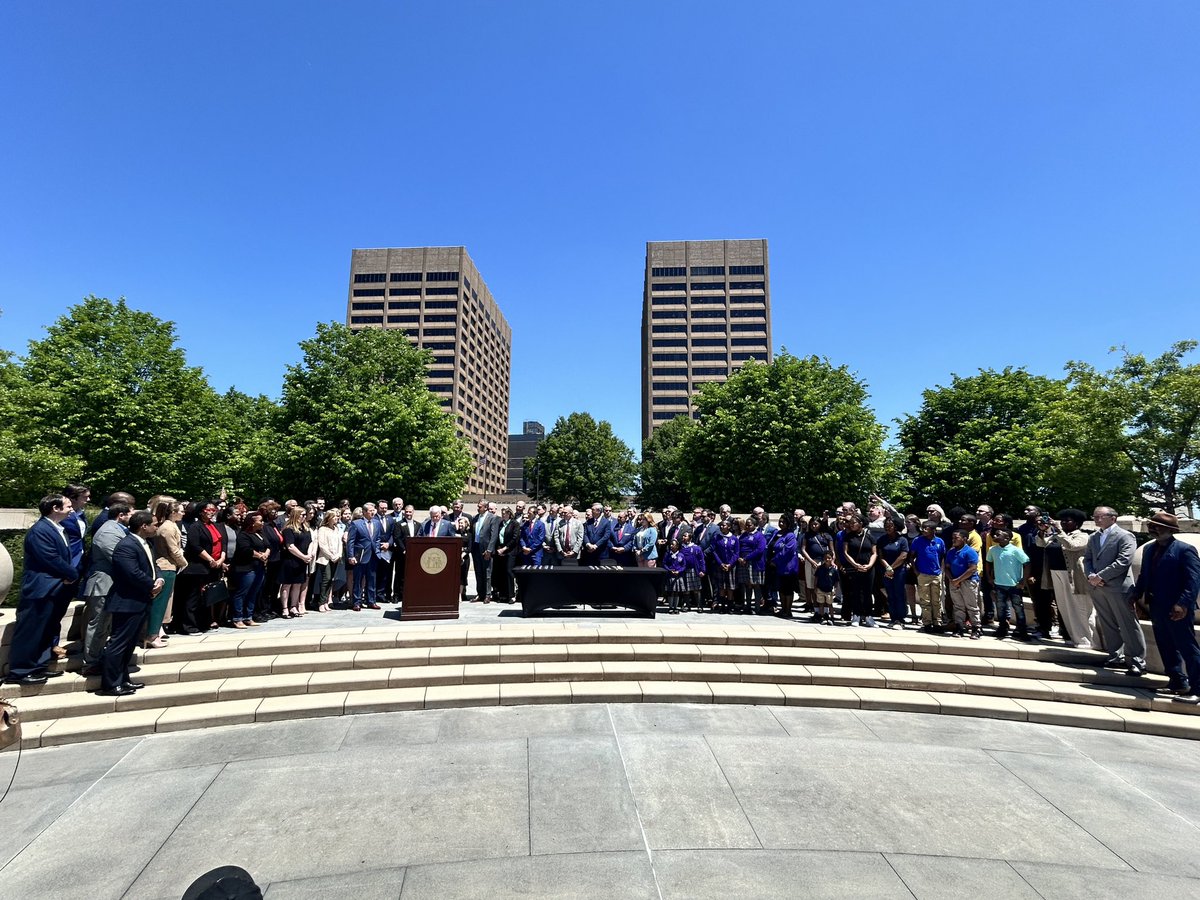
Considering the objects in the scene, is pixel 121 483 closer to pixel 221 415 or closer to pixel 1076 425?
pixel 221 415

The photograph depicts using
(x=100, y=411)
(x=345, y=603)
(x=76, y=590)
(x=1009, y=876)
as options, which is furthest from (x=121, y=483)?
(x=1009, y=876)

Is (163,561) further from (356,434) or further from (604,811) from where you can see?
(356,434)

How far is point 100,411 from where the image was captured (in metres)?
25.2

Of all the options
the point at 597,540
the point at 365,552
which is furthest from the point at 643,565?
the point at 365,552

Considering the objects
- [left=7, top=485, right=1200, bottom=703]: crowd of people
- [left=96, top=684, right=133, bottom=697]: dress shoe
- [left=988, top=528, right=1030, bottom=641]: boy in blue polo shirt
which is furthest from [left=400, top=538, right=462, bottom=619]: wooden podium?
[left=988, top=528, right=1030, bottom=641]: boy in blue polo shirt

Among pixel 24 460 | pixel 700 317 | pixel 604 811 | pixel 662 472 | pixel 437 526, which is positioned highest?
pixel 700 317

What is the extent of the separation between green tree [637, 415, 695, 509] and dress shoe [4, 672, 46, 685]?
51.1 m

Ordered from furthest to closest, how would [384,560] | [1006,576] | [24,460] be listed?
[24,460] < [384,560] < [1006,576]

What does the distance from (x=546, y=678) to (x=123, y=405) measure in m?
28.1

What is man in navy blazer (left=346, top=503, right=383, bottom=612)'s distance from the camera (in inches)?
420

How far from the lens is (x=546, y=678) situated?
290 inches

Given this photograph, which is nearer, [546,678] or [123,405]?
[546,678]

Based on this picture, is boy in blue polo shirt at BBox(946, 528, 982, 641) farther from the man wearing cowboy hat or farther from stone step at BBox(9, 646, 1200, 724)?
the man wearing cowboy hat

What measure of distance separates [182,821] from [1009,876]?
599 cm
